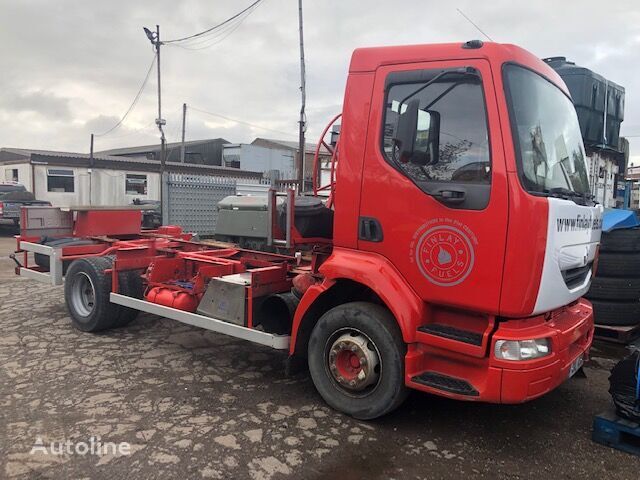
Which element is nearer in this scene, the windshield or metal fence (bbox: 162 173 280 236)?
the windshield

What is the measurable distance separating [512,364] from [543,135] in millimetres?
1567

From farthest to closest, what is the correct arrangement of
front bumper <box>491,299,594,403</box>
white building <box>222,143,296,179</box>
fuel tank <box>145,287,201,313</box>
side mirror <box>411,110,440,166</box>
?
white building <box>222,143,296,179</box>
fuel tank <box>145,287,201,313</box>
side mirror <box>411,110,440,166</box>
front bumper <box>491,299,594,403</box>

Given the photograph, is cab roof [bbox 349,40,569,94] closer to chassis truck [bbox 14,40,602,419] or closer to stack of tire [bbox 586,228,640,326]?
chassis truck [bbox 14,40,602,419]

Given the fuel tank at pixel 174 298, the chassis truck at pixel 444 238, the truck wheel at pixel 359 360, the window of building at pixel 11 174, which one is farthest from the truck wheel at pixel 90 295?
the window of building at pixel 11 174

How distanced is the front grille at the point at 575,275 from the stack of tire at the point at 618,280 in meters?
1.99

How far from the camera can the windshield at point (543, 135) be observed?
3209 mm

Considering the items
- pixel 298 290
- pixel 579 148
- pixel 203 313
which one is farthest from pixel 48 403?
pixel 579 148

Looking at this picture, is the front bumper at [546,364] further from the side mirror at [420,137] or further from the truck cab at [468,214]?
the side mirror at [420,137]

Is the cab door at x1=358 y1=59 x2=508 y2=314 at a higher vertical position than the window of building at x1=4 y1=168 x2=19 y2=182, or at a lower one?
lower

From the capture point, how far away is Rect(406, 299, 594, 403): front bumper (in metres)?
3.13

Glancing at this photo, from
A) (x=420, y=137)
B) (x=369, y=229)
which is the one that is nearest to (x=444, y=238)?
(x=369, y=229)

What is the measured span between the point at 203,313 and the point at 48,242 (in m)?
3.41

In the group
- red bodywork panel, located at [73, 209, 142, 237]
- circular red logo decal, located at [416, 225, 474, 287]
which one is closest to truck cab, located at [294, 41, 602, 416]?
circular red logo decal, located at [416, 225, 474, 287]

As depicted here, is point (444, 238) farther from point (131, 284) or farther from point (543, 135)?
point (131, 284)
